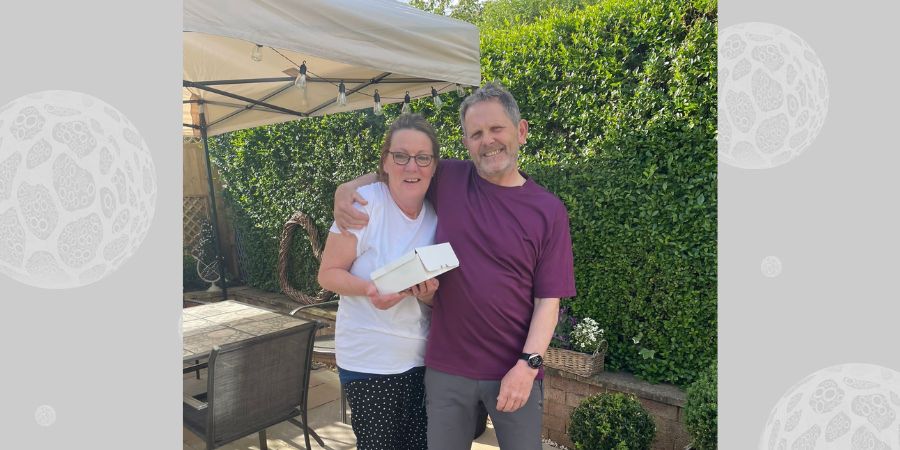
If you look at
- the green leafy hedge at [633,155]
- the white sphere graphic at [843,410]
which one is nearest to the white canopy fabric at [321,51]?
the green leafy hedge at [633,155]

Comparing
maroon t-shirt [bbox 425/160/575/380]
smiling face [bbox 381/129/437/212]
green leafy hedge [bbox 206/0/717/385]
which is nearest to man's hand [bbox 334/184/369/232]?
smiling face [bbox 381/129/437/212]

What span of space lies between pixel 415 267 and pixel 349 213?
30cm

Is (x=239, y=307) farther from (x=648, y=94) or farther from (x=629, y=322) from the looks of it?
(x=648, y=94)

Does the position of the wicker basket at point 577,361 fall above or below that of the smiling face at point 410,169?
below

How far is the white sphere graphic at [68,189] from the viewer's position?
2.00 ft

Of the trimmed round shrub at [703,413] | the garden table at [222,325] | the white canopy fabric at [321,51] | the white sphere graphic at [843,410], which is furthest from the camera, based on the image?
the garden table at [222,325]

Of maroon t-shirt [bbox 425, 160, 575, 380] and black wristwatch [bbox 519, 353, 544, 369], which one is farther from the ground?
maroon t-shirt [bbox 425, 160, 575, 380]

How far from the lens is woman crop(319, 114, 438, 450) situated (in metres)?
1.62

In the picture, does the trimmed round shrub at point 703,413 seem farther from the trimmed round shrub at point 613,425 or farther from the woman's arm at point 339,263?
the woman's arm at point 339,263

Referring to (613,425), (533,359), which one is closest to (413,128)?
(533,359)

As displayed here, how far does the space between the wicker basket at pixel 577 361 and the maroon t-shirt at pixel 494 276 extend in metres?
1.78

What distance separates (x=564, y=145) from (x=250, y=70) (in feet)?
7.11

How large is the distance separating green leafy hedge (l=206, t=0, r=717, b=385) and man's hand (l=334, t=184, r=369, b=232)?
214 cm

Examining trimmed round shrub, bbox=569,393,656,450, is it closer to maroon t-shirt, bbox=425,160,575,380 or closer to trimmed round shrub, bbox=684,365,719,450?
trimmed round shrub, bbox=684,365,719,450
